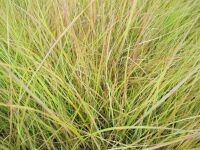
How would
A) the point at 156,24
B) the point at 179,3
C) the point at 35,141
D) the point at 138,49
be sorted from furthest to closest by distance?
the point at 179,3
the point at 156,24
the point at 138,49
the point at 35,141

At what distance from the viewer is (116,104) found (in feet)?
2.02

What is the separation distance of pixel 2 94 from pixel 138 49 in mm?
348

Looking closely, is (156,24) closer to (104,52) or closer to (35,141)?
(104,52)

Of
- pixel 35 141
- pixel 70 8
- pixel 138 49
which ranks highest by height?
pixel 70 8

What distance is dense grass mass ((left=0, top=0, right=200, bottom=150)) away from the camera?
54 cm

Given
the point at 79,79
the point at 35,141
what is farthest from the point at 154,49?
the point at 35,141

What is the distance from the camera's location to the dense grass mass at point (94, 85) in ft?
1.76

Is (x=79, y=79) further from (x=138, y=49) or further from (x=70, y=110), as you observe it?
(x=138, y=49)

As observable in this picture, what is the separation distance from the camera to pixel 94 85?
24.1 inches

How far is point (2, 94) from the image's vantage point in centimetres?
61

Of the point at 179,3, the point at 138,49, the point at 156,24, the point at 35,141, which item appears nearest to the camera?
the point at 35,141

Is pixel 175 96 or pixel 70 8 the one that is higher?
pixel 70 8

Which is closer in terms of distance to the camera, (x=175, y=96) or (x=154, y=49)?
(x=175, y=96)

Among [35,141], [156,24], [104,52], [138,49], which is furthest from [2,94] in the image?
[156,24]
